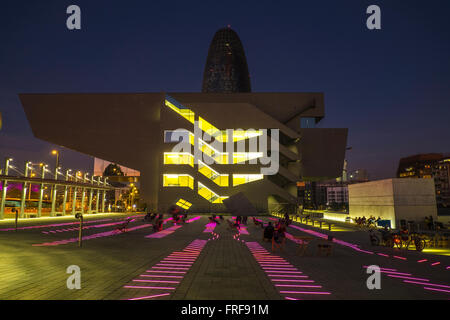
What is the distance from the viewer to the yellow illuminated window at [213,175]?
137 ft

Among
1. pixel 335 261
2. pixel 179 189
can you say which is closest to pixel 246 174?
pixel 179 189

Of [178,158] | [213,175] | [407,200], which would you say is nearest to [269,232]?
[407,200]

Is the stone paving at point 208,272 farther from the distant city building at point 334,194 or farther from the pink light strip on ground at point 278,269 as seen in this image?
the distant city building at point 334,194

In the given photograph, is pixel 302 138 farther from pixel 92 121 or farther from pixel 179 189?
pixel 92 121

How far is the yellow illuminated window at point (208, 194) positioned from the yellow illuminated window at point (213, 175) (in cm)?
181

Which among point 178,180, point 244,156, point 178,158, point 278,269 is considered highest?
point 244,156

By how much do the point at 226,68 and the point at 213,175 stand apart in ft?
135

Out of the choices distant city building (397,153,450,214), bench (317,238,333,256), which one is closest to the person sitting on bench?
bench (317,238,333,256)

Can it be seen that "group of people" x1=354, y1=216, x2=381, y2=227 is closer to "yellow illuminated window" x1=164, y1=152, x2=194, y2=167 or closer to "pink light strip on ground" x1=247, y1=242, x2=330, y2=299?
"pink light strip on ground" x1=247, y1=242, x2=330, y2=299

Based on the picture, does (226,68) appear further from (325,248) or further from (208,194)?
(325,248)

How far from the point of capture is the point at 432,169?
5684 inches

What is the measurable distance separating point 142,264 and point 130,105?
40.0m

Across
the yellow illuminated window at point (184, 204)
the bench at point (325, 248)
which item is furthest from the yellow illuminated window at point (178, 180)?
the bench at point (325, 248)

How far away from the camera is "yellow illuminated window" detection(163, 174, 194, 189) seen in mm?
42531
